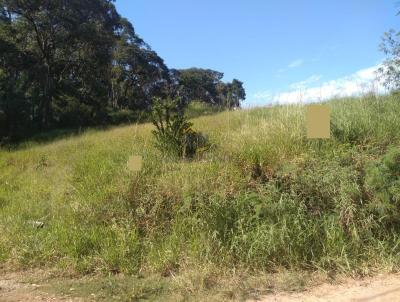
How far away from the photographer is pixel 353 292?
415 centimetres

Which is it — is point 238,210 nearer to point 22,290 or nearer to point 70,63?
point 22,290

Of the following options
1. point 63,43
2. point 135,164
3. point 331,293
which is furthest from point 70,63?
point 331,293

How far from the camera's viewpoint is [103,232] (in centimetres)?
545

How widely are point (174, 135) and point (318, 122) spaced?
2.36 m

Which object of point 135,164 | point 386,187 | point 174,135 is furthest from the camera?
point 174,135

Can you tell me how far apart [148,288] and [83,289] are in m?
0.70

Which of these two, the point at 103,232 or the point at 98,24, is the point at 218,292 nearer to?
the point at 103,232

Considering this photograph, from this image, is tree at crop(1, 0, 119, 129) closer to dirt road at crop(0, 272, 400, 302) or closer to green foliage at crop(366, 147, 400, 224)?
dirt road at crop(0, 272, 400, 302)

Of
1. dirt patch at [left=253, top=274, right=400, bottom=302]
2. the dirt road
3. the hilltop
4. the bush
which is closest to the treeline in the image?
the bush

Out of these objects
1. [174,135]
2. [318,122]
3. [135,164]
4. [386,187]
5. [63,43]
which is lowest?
[386,187]

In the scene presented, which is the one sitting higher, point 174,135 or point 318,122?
point 318,122

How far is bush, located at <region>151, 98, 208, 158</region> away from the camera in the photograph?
7043 millimetres

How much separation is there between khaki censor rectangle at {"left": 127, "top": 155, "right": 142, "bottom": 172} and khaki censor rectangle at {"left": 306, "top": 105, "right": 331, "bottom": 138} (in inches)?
94.4

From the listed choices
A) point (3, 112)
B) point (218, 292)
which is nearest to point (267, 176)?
point (218, 292)
